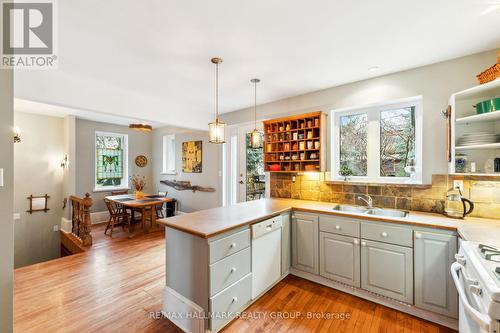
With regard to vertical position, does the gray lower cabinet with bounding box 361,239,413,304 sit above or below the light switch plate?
below

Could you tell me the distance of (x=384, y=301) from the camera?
2.21 meters

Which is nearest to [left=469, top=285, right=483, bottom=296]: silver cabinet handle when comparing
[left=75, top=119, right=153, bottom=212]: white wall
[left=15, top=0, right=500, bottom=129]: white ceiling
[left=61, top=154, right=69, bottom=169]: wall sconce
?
[left=15, top=0, right=500, bottom=129]: white ceiling

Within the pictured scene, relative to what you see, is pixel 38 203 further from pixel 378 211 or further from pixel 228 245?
pixel 378 211

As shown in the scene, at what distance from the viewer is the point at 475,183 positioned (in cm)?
222

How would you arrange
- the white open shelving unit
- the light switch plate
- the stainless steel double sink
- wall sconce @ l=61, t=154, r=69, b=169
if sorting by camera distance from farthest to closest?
wall sconce @ l=61, t=154, r=69, b=169
the stainless steel double sink
the light switch plate
the white open shelving unit

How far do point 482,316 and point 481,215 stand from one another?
1.69 meters

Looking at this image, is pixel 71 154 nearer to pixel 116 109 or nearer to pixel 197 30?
pixel 116 109

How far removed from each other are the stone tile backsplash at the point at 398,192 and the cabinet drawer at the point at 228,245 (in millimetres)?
1633

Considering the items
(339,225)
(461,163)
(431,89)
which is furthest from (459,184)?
(339,225)

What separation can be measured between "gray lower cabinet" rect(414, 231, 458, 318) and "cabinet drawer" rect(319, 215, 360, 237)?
532mm

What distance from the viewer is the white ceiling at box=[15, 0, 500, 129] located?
5.30ft

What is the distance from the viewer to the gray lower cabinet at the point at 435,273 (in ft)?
6.14

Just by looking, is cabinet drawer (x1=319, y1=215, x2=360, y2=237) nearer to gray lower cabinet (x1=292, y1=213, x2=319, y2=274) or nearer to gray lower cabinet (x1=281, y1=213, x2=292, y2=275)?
gray lower cabinet (x1=292, y1=213, x2=319, y2=274)

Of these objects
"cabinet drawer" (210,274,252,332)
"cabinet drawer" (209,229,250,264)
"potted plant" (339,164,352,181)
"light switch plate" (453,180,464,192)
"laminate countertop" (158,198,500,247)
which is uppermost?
"potted plant" (339,164,352,181)
